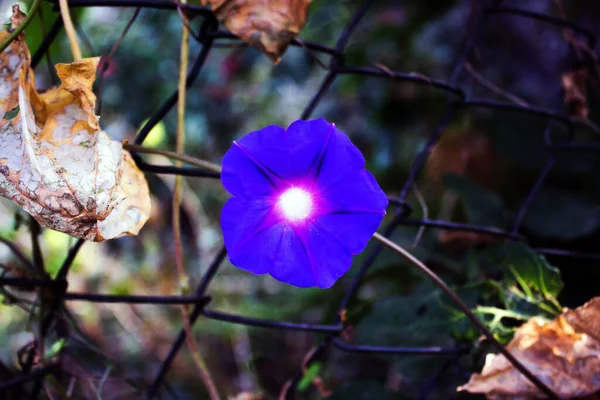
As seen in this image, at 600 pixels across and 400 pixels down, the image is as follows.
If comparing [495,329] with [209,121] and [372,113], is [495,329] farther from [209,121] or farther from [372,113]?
[209,121]

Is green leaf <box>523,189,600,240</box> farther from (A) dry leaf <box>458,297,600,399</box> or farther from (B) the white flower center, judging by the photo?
(B) the white flower center

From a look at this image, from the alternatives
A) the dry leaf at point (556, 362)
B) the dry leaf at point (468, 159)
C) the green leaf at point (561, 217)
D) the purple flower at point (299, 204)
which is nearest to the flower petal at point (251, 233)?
the purple flower at point (299, 204)

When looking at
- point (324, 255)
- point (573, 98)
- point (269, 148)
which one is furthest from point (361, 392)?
point (573, 98)

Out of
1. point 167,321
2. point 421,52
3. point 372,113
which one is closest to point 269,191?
point 372,113

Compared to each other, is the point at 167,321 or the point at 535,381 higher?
the point at 167,321

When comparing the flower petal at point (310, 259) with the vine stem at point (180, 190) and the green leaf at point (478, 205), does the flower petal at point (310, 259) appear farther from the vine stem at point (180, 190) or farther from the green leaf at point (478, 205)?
the green leaf at point (478, 205)

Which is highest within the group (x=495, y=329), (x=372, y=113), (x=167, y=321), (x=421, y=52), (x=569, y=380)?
(x=421, y=52)
